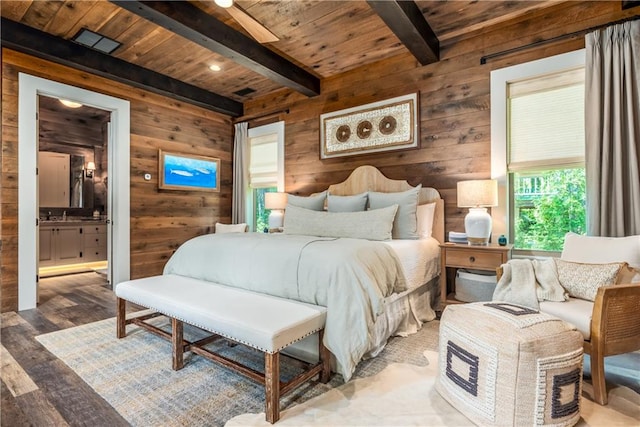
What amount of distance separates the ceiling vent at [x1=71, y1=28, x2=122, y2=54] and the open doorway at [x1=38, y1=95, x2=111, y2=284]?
2413mm

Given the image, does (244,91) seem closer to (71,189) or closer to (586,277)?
(71,189)

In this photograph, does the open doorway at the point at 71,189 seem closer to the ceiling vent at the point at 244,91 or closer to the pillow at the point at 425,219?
the ceiling vent at the point at 244,91

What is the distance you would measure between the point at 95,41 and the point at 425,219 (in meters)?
4.09

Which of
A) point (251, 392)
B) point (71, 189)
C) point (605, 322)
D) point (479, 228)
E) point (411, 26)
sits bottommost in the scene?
point (251, 392)

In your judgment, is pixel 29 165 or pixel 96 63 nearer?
pixel 29 165

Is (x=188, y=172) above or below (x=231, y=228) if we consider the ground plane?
above

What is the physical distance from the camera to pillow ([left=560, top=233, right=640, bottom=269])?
210 centimetres

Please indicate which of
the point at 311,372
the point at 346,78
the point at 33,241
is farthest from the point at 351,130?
the point at 33,241

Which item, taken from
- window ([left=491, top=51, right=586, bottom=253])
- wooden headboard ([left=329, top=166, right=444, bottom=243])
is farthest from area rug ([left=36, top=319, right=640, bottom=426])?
window ([left=491, top=51, right=586, bottom=253])

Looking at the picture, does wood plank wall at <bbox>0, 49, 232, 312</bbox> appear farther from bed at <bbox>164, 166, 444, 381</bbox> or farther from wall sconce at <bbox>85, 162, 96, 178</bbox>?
wall sconce at <bbox>85, 162, 96, 178</bbox>

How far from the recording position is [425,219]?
3334 millimetres

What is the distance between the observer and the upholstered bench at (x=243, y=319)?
1.57 m

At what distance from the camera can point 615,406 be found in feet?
5.49

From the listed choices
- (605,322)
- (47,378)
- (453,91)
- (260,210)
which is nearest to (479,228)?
(605,322)
